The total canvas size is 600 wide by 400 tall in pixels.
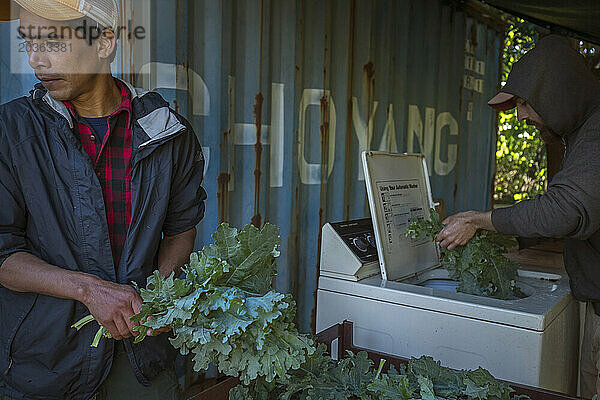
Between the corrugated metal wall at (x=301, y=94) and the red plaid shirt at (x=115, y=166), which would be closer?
the red plaid shirt at (x=115, y=166)

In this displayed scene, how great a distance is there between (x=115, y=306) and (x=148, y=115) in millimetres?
720

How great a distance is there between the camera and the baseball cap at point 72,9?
1.69m

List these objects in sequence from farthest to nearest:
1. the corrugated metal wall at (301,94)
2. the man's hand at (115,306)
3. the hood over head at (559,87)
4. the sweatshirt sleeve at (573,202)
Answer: the corrugated metal wall at (301,94) → the hood over head at (559,87) → the sweatshirt sleeve at (573,202) → the man's hand at (115,306)

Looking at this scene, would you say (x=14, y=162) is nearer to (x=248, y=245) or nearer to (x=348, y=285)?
(x=248, y=245)

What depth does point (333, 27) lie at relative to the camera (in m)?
3.90

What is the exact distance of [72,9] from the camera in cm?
172

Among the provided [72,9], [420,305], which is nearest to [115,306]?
[72,9]

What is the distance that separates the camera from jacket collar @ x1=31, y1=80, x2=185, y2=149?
71.7 inches

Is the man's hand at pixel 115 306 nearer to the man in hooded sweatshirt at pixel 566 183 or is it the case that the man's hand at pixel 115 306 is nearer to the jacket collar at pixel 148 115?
the jacket collar at pixel 148 115

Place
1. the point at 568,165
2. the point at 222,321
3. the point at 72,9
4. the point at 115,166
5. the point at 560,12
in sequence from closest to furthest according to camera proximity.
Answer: the point at 222,321 < the point at 72,9 < the point at 115,166 < the point at 568,165 < the point at 560,12

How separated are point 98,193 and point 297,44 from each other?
212cm

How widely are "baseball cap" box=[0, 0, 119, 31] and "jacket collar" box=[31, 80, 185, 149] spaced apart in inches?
10.3

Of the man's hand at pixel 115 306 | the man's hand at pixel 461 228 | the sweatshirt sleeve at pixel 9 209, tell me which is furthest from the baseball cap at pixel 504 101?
the sweatshirt sleeve at pixel 9 209

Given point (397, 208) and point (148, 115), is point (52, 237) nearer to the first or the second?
point (148, 115)
